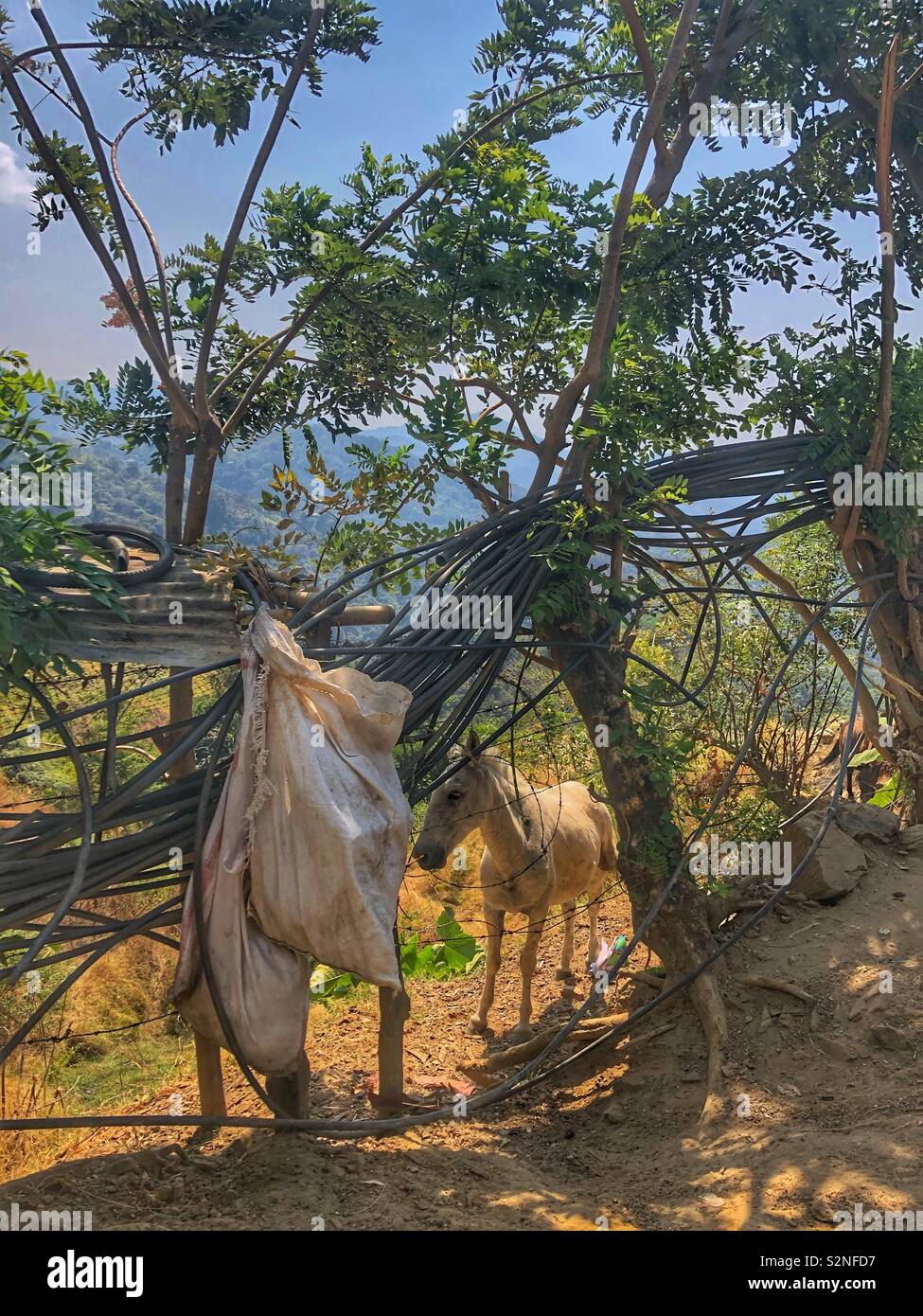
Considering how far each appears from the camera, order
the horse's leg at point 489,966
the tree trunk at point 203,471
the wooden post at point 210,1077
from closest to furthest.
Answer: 1. the wooden post at point 210,1077
2. the tree trunk at point 203,471
3. the horse's leg at point 489,966

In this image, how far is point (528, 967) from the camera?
261 inches

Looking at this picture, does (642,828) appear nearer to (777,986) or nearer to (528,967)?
(777,986)

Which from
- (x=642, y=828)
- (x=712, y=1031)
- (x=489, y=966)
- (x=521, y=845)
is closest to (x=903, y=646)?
(x=642, y=828)

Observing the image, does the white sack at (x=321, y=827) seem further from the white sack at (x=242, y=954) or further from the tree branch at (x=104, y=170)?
the tree branch at (x=104, y=170)

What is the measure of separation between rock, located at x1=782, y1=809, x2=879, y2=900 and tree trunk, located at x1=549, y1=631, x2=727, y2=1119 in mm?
705

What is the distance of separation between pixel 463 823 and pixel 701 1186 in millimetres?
2299

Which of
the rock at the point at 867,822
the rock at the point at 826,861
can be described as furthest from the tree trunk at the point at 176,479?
the rock at the point at 867,822

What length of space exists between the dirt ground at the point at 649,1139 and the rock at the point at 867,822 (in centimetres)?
13

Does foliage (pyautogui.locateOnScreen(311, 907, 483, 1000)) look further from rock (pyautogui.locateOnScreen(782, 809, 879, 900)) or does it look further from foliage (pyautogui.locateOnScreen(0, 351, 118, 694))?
foliage (pyautogui.locateOnScreen(0, 351, 118, 694))

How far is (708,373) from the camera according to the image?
5.53 m

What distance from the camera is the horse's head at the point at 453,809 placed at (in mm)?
5477

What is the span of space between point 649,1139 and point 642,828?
154cm

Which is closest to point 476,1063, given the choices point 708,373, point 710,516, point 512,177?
point 710,516

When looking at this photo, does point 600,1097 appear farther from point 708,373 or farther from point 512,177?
point 512,177
